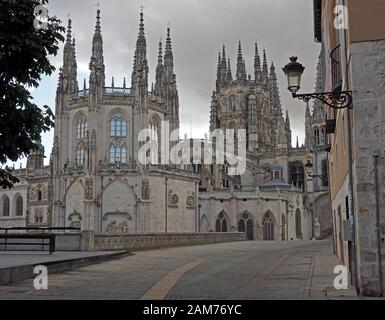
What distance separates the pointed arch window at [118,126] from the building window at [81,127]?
3.07 meters

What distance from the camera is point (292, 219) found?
223 feet

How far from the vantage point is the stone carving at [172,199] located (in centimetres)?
5297

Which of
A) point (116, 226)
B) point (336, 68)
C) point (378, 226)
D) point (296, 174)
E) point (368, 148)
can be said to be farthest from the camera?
point (296, 174)

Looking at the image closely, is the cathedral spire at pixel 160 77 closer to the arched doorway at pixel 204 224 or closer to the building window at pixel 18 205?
the arched doorway at pixel 204 224

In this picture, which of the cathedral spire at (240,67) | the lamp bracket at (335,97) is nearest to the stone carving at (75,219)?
the lamp bracket at (335,97)

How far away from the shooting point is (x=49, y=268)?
1563cm

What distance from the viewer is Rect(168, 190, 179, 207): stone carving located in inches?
2085

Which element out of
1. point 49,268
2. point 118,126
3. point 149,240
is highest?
point 118,126

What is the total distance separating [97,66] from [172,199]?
15.7 metres

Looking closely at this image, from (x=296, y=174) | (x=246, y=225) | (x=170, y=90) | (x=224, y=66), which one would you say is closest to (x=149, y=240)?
(x=170, y=90)

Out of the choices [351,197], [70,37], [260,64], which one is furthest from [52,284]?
[260,64]

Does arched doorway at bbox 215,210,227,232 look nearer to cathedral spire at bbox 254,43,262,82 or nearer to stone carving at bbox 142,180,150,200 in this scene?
stone carving at bbox 142,180,150,200

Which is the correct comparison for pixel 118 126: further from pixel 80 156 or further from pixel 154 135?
pixel 80 156

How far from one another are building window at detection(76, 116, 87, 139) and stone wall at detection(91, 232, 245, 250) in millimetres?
20316
